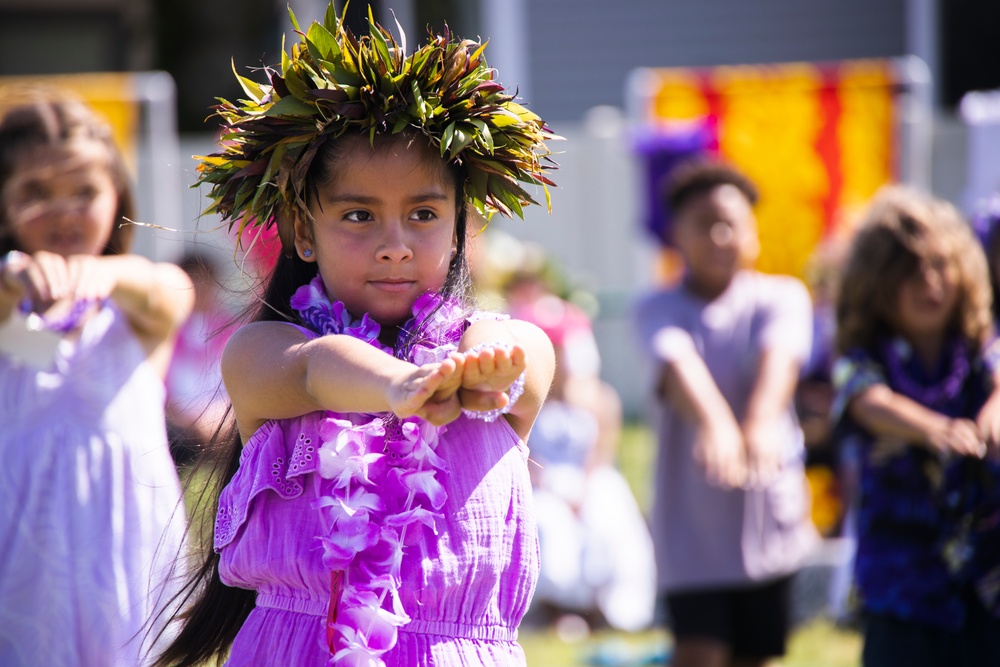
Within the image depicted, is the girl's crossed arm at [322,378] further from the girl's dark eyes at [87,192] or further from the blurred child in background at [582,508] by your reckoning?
the blurred child in background at [582,508]


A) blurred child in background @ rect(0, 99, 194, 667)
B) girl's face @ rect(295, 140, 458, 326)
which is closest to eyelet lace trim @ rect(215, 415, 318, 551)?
girl's face @ rect(295, 140, 458, 326)

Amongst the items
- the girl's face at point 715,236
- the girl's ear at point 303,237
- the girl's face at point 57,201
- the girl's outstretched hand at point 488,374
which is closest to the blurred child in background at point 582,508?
the girl's face at point 715,236

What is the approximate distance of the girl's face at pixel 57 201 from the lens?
12.1 feet

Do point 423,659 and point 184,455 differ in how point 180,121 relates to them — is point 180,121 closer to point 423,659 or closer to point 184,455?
point 184,455

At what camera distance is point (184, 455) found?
300cm

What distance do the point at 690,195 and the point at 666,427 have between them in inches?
41.6

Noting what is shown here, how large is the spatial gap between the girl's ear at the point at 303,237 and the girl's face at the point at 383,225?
80 mm

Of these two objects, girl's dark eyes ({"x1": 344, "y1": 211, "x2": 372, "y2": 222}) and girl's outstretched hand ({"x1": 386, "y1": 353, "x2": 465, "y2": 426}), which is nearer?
girl's outstretched hand ({"x1": 386, "y1": 353, "x2": 465, "y2": 426})

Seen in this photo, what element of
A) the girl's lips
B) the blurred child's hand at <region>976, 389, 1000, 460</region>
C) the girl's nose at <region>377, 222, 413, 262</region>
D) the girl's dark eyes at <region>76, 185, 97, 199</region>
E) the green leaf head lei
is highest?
the green leaf head lei

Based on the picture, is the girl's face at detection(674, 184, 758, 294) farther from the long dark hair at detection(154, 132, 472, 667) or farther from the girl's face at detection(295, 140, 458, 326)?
the girl's face at detection(295, 140, 458, 326)

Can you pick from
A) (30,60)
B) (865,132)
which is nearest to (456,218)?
(865,132)

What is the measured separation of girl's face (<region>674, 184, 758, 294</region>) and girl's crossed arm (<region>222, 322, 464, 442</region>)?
3.24 m

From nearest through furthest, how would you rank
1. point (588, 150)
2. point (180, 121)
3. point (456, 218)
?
point (456, 218) → point (588, 150) → point (180, 121)

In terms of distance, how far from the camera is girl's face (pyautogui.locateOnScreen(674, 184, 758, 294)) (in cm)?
527
